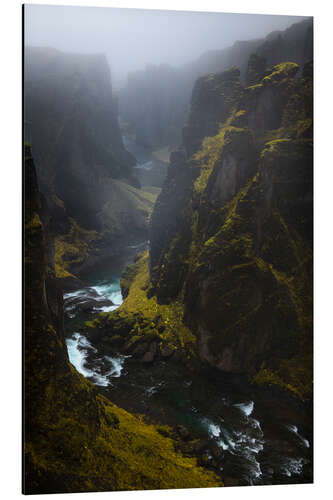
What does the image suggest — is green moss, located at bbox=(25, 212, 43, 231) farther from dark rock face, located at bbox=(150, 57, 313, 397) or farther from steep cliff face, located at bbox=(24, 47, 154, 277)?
dark rock face, located at bbox=(150, 57, 313, 397)

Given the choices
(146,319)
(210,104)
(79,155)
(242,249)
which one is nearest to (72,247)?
(79,155)

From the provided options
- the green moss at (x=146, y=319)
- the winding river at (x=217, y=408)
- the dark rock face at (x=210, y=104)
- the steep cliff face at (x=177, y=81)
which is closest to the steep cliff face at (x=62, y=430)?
the winding river at (x=217, y=408)

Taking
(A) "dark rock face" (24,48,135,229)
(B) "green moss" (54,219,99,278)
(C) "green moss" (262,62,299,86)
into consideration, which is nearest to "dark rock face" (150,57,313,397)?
(C) "green moss" (262,62,299,86)

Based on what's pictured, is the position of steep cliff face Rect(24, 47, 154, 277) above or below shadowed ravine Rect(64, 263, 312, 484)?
above

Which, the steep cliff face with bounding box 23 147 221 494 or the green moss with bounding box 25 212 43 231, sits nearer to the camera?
the steep cliff face with bounding box 23 147 221 494

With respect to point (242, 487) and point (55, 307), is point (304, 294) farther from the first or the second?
point (55, 307)

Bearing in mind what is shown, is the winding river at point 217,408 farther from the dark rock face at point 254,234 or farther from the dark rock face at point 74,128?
the dark rock face at point 74,128
